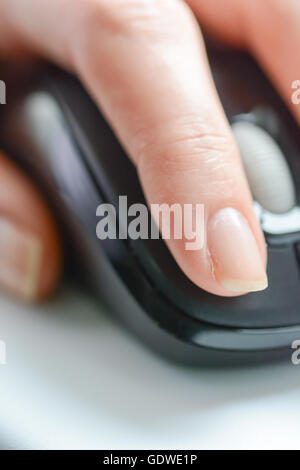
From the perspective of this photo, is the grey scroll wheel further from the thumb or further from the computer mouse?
the thumb

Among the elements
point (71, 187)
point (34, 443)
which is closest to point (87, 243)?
point (71, 187)

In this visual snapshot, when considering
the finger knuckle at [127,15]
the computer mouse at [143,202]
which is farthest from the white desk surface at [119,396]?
the finger knuckle at [127,15]

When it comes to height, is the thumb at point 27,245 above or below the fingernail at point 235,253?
above

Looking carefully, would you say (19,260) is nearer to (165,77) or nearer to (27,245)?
(27,245)

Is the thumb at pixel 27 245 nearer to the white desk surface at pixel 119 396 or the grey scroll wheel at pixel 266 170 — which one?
the white desk surface at pixel 119 396

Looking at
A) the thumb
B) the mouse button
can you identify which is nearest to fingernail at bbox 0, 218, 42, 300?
the thumb
